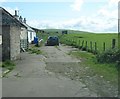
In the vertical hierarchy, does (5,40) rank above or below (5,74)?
above

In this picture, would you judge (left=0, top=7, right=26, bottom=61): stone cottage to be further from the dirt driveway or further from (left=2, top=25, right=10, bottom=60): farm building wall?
the dirt driveway

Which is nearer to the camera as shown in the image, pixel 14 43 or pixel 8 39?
pixel 8 39

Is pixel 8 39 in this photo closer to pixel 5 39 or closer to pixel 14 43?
pixel 5 39

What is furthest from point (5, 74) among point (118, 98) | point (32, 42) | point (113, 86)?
point (32, 42)

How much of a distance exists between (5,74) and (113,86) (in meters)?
5.87

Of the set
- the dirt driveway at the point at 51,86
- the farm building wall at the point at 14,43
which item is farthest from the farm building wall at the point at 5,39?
the dirt driveway at the point at 51,86

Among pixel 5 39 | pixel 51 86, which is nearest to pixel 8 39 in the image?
pixel 5 39

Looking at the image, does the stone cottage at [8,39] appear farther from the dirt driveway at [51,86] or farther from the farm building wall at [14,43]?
the dirt driveway at [51,86]

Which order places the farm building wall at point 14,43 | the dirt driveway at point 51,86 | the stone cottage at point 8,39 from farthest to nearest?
the farm building wall at point 14,43
the stone cottage at point 8,39
the dirt driveway at point 51,86

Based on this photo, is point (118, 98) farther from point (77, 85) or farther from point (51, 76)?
point (51, 76)

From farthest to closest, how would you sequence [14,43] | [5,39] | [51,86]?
[14,43] < [5,39] < [51,86]

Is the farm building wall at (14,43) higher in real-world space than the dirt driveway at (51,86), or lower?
higher

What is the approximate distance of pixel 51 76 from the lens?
569 inches

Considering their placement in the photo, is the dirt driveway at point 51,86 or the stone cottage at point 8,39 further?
the stone cottage at point 8,39
